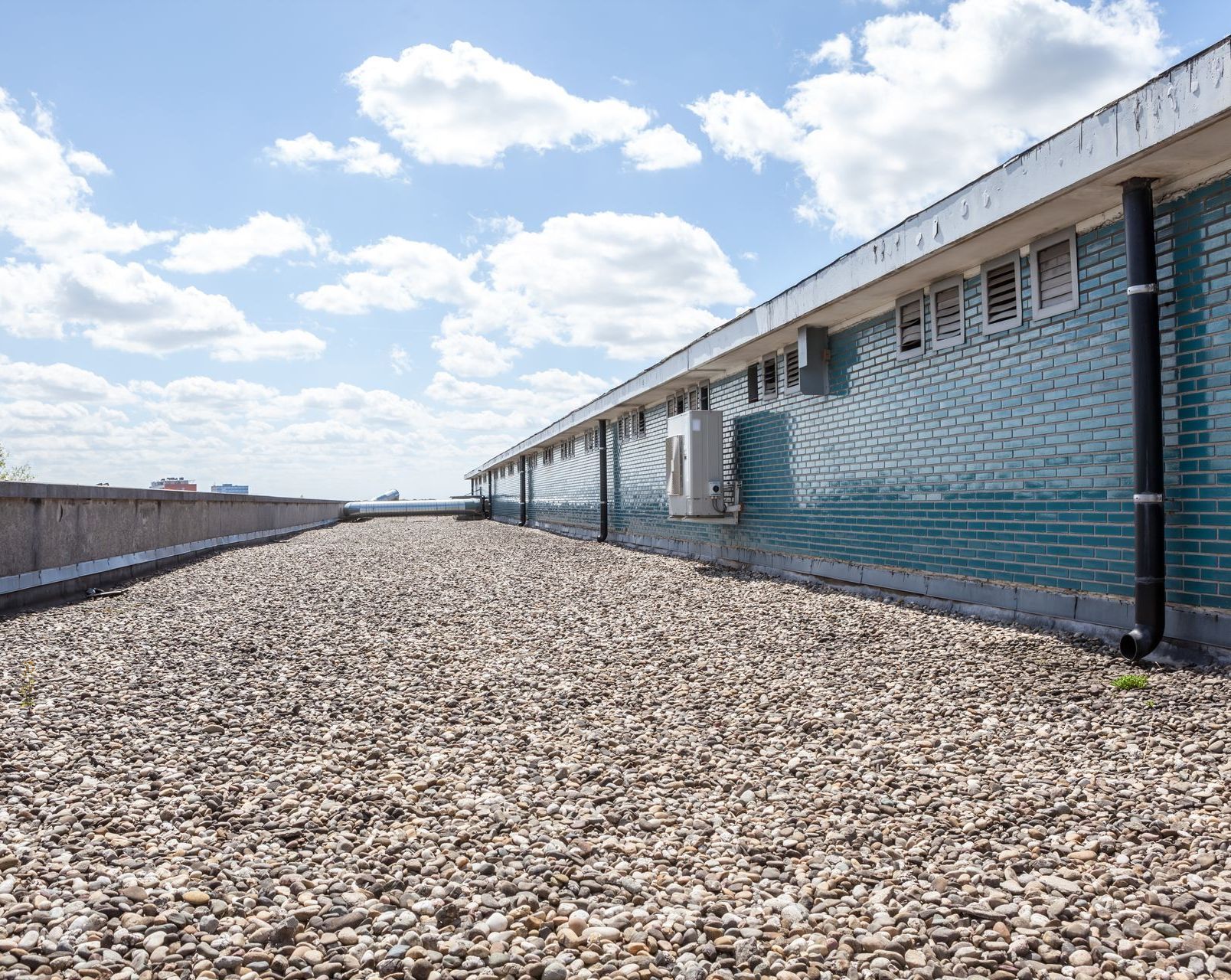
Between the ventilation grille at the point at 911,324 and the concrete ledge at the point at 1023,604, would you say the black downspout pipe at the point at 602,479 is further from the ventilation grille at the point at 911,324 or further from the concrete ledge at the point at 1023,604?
the ventilation grille at the point at 911,324

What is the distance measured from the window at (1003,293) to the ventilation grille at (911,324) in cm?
113

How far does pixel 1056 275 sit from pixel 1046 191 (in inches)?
40.3

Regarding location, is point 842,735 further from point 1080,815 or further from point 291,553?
point 291,553

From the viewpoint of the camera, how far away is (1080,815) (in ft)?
10.5

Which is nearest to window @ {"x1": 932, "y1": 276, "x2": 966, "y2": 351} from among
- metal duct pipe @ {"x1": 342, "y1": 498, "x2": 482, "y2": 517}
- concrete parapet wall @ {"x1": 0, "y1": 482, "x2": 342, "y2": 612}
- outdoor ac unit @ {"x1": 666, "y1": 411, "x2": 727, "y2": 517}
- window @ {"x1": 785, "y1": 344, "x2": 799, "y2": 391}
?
window @ {"x1": 785, "y1": 344, "x2": 799, "y2": 391}

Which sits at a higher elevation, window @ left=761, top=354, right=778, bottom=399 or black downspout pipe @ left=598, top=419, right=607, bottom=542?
window @ left=761, top=354, right=778, bottom=399

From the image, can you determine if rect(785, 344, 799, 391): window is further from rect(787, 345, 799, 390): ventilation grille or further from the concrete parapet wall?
the concrete parapet wall

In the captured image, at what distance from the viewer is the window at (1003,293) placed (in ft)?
24.1

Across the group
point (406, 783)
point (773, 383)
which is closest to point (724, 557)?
point (773, 383)

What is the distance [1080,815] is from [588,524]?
833 inches

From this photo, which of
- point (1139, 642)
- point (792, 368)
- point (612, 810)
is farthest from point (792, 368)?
point (612, 810)

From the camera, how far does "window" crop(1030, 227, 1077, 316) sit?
6.67 metres

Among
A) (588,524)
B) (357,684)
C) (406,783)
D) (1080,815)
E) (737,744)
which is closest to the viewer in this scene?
(1080,815)

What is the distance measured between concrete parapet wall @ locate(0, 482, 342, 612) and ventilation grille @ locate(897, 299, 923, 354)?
9588mm
